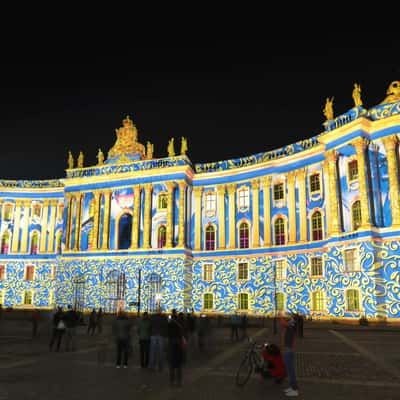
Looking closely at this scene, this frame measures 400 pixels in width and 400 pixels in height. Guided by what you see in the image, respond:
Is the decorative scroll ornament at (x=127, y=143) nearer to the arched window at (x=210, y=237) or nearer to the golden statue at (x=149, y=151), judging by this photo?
the golden statue at (x=149, y=151)

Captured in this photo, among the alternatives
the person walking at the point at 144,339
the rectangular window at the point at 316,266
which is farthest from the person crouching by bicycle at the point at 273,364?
the rectangular window at the point at 316,266

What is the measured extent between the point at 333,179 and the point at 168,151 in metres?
A: 19.6

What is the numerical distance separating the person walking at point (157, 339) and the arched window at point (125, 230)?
35138 mm

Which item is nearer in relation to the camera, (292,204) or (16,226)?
(292,204)

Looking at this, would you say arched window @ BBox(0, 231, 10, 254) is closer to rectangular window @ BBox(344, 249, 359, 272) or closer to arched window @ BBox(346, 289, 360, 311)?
rectangular window @ BBox(344, 249, 359, 272)

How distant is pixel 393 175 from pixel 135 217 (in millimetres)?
27266

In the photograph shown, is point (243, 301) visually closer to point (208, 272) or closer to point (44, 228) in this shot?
point (208, 272)

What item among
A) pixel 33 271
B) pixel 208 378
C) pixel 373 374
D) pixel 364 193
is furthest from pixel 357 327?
pixel 33 271

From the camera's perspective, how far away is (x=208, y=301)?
4462 centimetres

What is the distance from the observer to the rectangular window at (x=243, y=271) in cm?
4341

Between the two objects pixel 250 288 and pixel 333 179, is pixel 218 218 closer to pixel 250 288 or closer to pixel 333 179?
pixel 250 288

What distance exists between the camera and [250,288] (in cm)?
4275

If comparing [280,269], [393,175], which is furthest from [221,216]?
[393,175]

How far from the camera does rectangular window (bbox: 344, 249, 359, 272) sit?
33250mm
